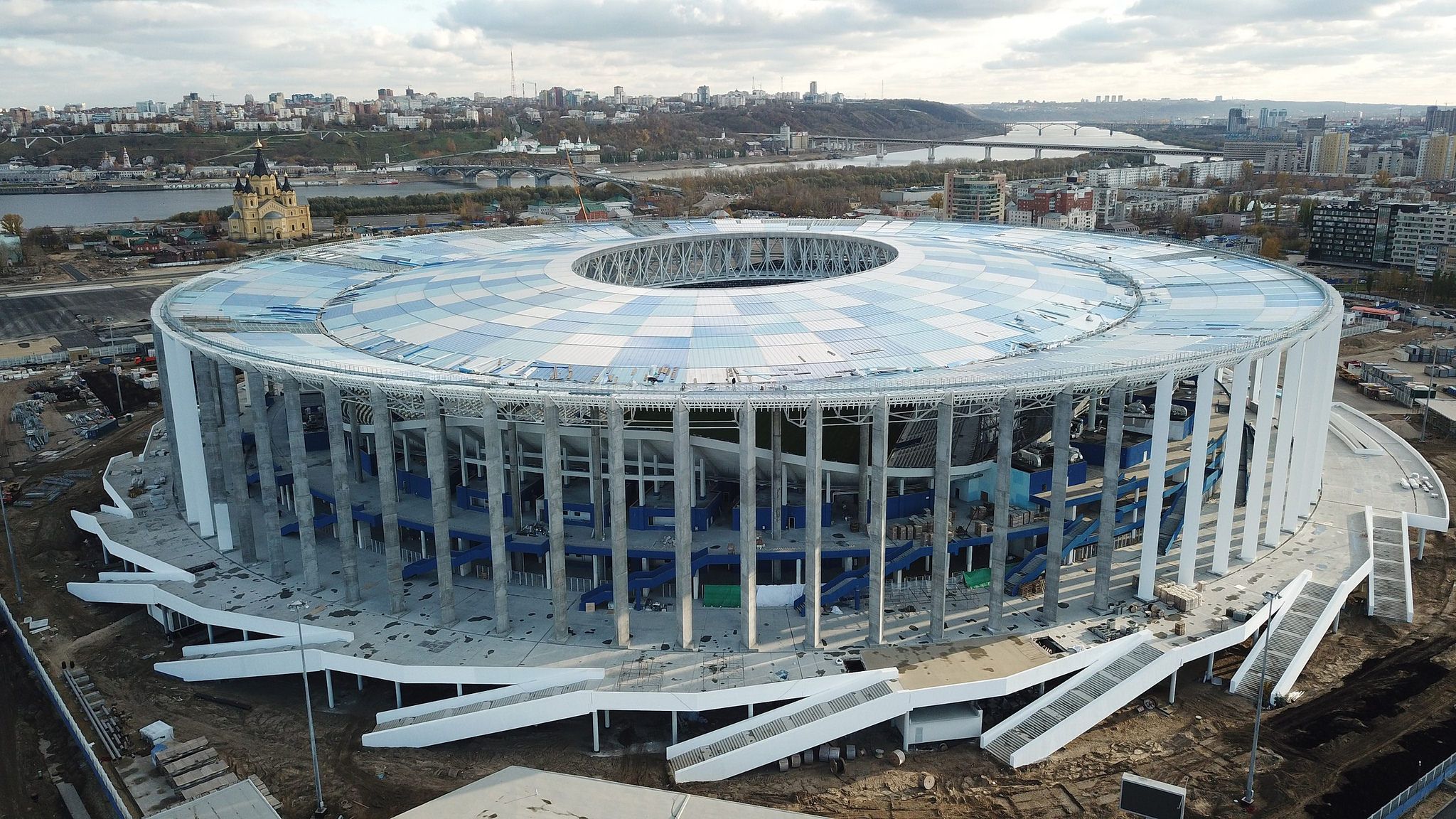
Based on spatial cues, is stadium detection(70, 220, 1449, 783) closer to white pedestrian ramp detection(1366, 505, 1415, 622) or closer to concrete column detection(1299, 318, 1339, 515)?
white pedestrian ramp detection(1366, 505, 1415, 622)

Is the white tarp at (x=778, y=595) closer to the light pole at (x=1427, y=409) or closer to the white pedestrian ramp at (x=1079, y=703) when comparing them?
the white pedestrian ramp at (x=1079, y=703)

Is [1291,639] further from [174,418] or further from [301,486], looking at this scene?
→ [174,418]

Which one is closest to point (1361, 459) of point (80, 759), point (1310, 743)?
point (1310, 743)

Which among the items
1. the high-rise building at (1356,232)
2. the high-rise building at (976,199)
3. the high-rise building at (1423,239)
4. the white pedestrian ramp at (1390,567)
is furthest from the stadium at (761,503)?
the high-rise building at (976,199)

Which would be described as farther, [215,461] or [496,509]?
[215,461]

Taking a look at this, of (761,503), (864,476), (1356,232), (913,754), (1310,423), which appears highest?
(1356,232)

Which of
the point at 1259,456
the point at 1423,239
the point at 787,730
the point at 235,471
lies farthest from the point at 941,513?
the point at 1423,239
